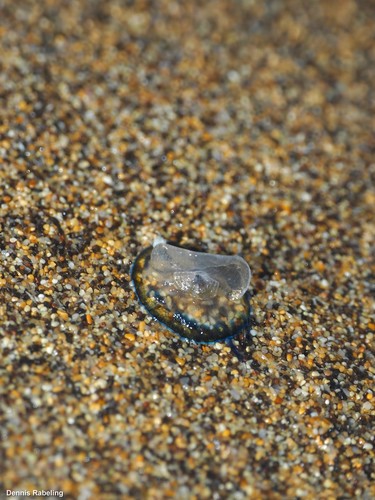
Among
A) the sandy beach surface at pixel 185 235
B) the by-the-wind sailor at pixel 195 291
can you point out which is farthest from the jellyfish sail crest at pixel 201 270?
the sandy beach surface at pixel 185 235

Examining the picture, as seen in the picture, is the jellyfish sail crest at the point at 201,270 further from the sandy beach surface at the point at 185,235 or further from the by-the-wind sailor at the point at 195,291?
the sandy beach surface at the point at 185,235

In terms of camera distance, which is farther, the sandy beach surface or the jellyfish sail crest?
the jellyfish sail crest

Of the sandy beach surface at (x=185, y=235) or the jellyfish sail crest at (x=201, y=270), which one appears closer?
the sandy beach surface at (x=185, y=235)

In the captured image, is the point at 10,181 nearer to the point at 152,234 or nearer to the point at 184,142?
the point at 152,234

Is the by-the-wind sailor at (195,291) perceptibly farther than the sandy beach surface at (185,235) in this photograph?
Yes

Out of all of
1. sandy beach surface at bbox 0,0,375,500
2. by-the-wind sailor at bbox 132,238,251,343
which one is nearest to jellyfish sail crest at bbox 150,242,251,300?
by-the-wind sailor at bbox 132,238,251,343

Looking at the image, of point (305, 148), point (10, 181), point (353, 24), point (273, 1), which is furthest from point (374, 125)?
point (10, 181)

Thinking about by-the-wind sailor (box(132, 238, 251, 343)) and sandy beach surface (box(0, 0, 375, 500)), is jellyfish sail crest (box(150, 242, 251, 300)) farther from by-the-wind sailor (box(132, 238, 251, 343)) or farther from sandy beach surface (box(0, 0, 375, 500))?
sandy beach surface (box(0, 0, 375, 500))

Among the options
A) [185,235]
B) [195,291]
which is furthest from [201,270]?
[185,235]
